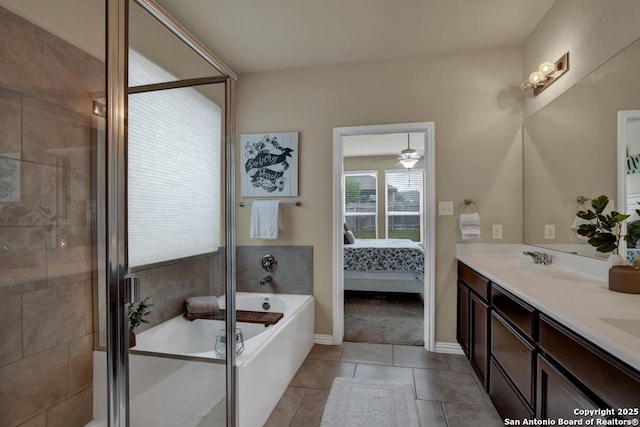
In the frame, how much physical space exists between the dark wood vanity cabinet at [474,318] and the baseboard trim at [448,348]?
100 mm

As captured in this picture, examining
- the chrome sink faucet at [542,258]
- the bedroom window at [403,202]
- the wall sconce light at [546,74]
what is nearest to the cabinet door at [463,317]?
the chrome sink faucet at [542,258]

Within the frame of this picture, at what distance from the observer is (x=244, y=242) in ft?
10.2

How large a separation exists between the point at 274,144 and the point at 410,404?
7.82 feet

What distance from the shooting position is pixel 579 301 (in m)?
1.31

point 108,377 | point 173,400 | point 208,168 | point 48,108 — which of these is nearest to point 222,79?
point 208,168

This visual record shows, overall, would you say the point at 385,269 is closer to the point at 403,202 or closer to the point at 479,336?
the point at 479,336

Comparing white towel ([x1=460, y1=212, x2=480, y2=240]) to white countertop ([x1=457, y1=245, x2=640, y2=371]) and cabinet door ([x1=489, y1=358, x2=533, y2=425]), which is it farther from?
cabinet door ([x1=489, y1=358, x2=533, y2=425])

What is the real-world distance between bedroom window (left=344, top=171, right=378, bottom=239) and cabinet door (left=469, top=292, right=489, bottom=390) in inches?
181


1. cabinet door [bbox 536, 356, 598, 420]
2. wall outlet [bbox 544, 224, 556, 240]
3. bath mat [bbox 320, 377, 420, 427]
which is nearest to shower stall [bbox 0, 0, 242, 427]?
bath mat [bbox 320, 377, 420, 427]

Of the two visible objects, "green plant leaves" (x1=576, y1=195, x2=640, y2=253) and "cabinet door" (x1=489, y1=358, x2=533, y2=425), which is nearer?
"cabinet door" (x1=489, y1=358, x2=533, y2=425)

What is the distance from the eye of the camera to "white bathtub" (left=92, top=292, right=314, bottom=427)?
1315mm

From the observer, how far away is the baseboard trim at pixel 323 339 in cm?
294

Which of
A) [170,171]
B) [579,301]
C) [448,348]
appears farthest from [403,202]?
[170,171]

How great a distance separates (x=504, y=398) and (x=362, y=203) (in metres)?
5.48
